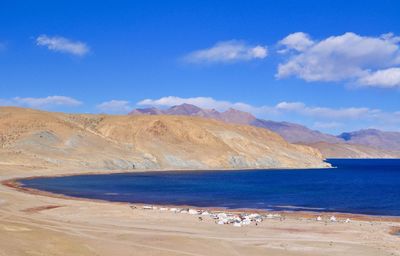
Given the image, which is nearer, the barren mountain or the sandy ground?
the sandy ground

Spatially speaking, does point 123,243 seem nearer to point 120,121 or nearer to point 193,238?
point 193,238

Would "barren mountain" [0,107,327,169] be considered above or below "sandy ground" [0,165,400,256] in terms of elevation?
above

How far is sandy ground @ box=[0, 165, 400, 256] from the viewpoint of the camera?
2827 centimetres

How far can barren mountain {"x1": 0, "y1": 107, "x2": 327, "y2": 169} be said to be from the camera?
446ft

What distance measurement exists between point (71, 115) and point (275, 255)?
517ft

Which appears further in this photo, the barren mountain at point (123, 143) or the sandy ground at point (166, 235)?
the barren mountain at point (123, 143)

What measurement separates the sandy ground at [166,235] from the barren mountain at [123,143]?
8475 cm

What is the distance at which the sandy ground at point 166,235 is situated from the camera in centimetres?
2827

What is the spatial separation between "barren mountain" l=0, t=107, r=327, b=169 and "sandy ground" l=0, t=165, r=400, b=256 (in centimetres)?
8475

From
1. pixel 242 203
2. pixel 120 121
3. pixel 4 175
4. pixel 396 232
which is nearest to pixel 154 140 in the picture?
pixel 120 121

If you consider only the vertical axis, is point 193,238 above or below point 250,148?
below

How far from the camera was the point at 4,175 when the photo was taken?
10306 centimetres

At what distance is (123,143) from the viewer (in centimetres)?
16188

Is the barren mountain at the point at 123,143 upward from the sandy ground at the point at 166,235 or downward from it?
upward
